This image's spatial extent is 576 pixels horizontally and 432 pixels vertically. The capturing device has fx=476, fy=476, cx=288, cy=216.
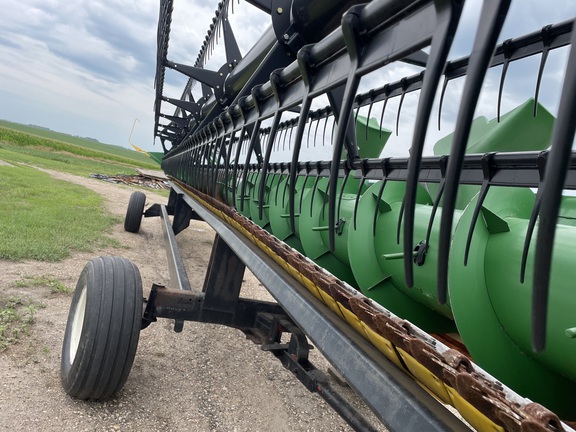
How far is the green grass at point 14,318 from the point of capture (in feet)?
10.4

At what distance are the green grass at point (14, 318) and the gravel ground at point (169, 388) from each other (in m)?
0.06

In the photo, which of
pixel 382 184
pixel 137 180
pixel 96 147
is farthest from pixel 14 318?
pixel 96 147

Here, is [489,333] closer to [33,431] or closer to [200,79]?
[33,431]

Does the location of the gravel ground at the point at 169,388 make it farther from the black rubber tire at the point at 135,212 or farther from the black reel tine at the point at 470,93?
the black rubber tire at the point at 135,212

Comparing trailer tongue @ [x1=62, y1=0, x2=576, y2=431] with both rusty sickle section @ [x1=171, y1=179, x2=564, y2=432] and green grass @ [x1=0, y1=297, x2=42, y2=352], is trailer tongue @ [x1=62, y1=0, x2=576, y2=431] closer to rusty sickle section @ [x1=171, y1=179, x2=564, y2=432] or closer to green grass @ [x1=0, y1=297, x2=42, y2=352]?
Answer: rusty sickle section @ [x1=171, y1=179, x2=564, y2=432]

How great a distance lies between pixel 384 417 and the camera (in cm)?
105

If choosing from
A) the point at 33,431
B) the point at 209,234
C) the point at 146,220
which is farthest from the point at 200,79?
the point at 146,220

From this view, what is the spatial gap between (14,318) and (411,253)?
11.4 ft

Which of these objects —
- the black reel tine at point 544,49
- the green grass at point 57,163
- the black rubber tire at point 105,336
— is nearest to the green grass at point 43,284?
the black rubber tire at point 105,336

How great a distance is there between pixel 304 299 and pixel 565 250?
0.81 m

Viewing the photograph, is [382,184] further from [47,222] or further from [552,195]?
[47,222]

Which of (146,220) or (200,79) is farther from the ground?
(200,79)

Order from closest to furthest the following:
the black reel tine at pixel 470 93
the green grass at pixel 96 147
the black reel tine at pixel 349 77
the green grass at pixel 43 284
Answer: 1. the black reel tine at pixel 470 93
2. the black reel tine at pixel 349 77
3. the green grass at pixel 43 284
4. the green grass at pixel 96 147

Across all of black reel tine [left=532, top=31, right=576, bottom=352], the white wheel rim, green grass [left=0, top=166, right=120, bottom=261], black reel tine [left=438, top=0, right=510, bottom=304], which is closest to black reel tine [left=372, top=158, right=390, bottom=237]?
black reel tine [left=438, top=0, right=510, bottom=304]
